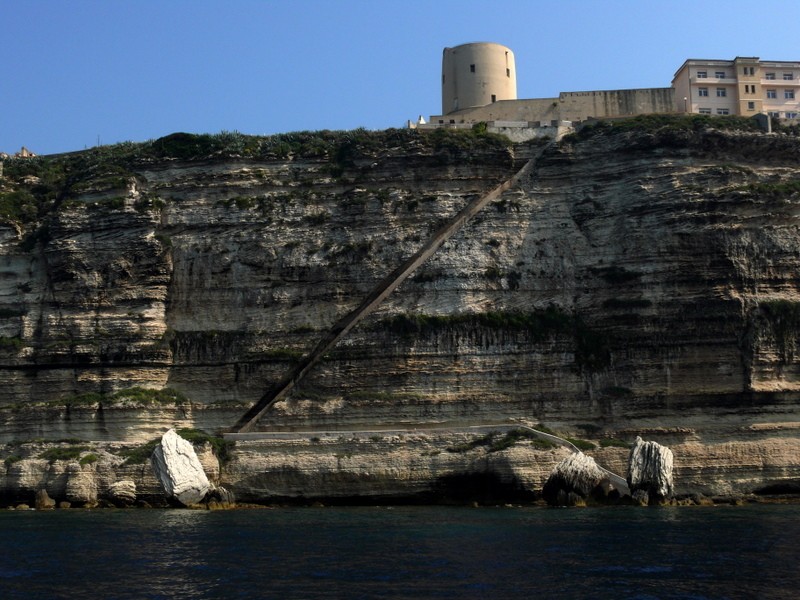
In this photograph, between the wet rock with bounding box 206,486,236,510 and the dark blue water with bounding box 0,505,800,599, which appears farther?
the wet rock with bounding box 206,486,236,510

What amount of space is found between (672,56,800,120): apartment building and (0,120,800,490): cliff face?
9120 millimetres

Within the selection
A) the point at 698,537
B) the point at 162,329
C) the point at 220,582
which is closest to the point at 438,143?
the point at 162,329

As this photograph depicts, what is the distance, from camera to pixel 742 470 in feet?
135

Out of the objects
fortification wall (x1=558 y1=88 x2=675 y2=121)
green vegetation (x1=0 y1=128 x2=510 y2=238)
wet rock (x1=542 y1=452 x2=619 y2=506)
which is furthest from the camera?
fortification wall (x1=558 y1=88 x2=675 y2=121)

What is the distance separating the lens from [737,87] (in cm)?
5719

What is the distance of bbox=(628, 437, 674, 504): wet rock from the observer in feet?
129

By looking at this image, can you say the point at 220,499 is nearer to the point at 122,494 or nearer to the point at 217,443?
the point at 217,443

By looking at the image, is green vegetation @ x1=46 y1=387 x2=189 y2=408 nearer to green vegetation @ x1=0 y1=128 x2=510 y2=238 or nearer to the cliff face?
the cliff face

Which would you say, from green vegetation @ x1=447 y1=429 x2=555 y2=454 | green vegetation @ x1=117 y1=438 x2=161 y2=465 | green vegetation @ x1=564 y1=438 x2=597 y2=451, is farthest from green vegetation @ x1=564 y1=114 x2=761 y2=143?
green vegetation @ x1=117 y1=438 x2=161 y2=465

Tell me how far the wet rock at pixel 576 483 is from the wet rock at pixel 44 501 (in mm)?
17802

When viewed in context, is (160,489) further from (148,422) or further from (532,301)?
(532,301)

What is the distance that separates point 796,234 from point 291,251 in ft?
68.0

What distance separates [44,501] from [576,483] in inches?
755

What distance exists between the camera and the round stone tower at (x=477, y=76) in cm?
5825
